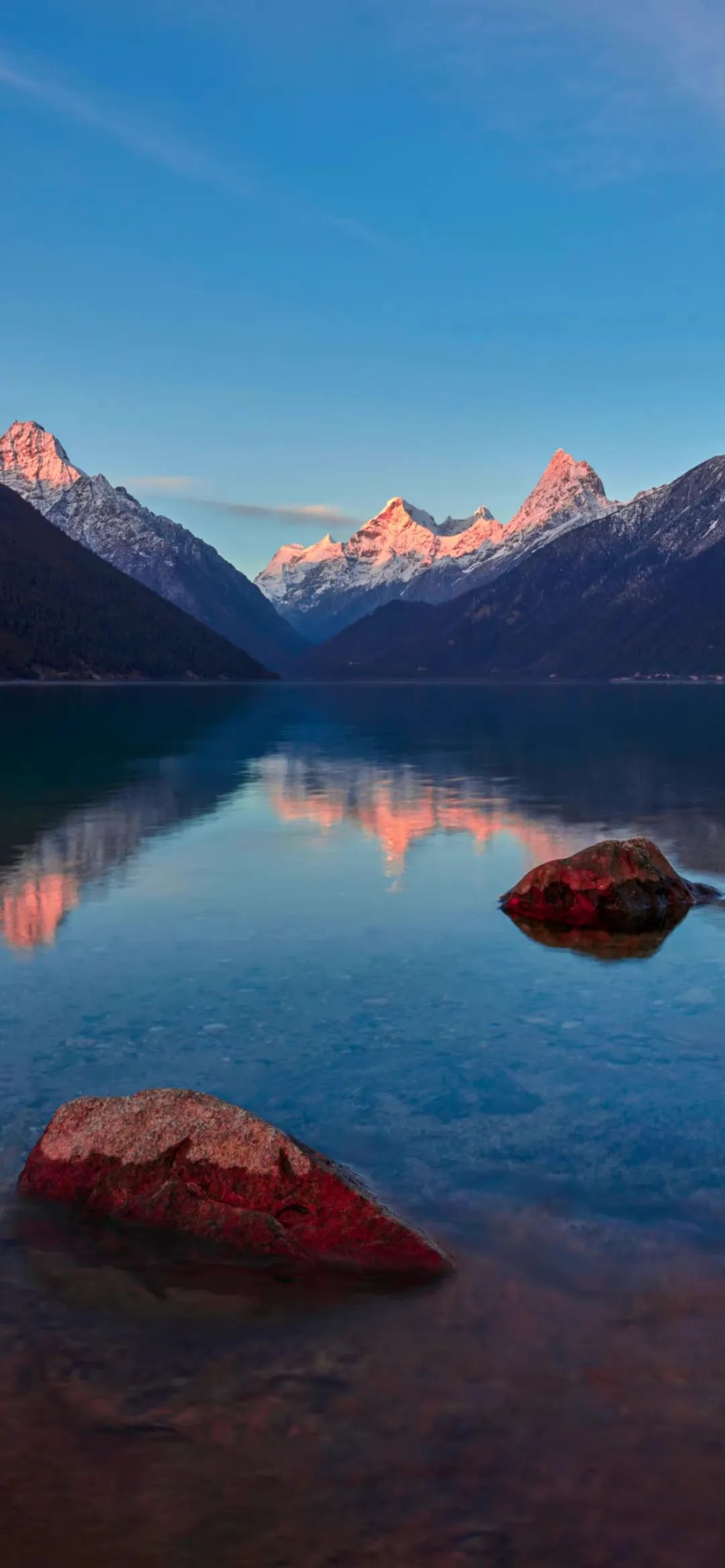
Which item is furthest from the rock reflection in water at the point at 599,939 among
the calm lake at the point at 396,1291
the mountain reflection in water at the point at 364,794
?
the mountain reflection in water at the point at 364,794

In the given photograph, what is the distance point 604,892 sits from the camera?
29.8 meters

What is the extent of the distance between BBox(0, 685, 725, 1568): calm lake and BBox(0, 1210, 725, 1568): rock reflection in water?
0.03 m

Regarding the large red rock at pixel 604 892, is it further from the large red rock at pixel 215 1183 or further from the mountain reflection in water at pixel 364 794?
the large red rock at pixel 215 1183

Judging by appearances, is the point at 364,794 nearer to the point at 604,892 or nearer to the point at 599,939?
the point at 604,892

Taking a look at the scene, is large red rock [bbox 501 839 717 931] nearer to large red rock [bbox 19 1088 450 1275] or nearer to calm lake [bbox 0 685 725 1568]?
calm lake [bbox 0 685 725 1568]

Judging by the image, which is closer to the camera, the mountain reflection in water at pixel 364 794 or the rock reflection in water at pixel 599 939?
the rock reflection in water at pixel 599 939

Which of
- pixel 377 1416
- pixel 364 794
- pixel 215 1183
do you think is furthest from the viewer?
pixel 364 794

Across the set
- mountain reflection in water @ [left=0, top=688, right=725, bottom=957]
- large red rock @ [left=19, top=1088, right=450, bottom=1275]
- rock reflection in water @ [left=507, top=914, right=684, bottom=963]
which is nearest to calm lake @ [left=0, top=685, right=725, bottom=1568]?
rock reflection in water @ [left=507, top=914, right=684, bottom=963]

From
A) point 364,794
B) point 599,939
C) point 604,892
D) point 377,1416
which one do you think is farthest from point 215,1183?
point 364,794

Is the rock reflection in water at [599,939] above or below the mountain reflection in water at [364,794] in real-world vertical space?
below

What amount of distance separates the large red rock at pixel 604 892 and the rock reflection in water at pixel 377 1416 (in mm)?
16960

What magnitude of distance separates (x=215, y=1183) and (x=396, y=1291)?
252cm

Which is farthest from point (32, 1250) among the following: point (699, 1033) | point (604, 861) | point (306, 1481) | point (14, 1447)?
point (604, 861)

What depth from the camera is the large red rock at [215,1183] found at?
12.6 meters
